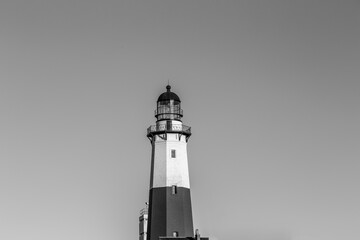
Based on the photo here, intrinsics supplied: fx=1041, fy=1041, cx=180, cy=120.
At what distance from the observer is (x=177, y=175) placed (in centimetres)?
5747

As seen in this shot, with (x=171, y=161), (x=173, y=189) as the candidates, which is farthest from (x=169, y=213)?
(x=171, y=161)

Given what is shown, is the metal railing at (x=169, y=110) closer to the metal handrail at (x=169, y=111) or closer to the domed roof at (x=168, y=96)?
the metal handrail at (x=169, y=111)

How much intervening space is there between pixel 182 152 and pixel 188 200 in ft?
8.84

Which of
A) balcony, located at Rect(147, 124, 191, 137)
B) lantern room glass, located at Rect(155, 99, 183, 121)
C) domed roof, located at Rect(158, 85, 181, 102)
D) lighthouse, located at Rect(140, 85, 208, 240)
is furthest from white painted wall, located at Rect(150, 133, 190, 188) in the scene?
domed roof, located at Rect(158, 85, 181, 102)

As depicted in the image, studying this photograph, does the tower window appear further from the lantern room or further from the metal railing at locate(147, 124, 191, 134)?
the lantern room

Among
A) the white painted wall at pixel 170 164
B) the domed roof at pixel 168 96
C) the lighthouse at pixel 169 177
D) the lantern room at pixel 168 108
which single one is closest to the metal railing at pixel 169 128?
the lighthouse at pixel 169 177

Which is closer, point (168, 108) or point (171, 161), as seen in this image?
point (171, 161)

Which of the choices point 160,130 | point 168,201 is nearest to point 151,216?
point 168,201

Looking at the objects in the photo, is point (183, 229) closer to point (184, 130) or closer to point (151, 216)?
point (151, 216)

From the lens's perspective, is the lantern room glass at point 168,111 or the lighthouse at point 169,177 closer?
the lighthouse at point 169,177

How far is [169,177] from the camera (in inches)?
2256

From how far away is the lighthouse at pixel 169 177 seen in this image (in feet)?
186

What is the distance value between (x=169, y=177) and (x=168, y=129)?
2725 mm

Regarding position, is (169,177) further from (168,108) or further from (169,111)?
(168,108)
